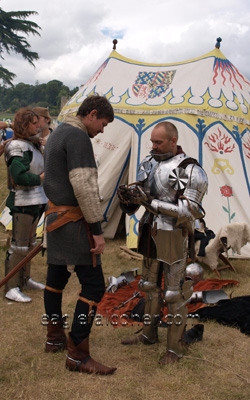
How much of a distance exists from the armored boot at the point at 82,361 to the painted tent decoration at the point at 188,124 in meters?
3.12

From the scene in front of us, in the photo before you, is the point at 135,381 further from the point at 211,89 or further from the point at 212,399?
the point at 211,89

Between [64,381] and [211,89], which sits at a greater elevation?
[211,89]

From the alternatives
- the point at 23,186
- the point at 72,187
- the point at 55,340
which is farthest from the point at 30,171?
the point at 55,340

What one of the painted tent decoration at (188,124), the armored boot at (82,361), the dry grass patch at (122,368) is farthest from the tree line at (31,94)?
the armored boot at (82,361)

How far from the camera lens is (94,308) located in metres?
2.80

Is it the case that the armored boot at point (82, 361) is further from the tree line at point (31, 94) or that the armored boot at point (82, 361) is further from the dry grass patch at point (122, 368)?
the tree line at point (31, 94)

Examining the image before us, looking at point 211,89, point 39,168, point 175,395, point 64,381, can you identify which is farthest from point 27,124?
point 211,89

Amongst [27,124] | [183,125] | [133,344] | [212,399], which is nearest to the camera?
[212,399]

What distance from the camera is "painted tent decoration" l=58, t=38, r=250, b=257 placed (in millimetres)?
5980

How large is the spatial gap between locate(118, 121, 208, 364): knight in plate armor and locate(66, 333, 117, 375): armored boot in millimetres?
472

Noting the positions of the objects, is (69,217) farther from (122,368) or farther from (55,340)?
(122,368)

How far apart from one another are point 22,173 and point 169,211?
1.59 meters

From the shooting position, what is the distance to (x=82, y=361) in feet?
9.25

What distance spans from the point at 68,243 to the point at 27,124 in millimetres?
1616
